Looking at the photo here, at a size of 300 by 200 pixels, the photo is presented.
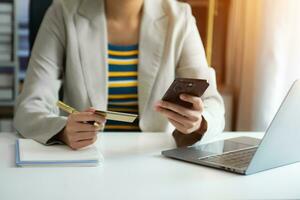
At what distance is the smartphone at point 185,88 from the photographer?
116 cm

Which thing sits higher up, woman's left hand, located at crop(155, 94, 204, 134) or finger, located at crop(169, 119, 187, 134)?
woman's left hand, located at crop(155, 94, 204, 134)

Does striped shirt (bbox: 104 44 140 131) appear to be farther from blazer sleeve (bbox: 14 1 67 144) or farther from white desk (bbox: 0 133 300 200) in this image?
white desk (bbox: 0 133 300 200)

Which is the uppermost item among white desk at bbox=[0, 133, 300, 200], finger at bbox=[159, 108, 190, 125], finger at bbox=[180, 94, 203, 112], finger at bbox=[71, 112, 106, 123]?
finger at bbox=[180, 94, 203, 112]

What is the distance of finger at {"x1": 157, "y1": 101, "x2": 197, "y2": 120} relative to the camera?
123 centimetres

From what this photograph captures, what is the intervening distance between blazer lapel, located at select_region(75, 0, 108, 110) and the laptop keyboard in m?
0.49

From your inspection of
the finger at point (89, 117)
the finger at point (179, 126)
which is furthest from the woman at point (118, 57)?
the finger at point (89, 117)

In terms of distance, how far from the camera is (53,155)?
3.82 feet

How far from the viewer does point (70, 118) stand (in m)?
1.24

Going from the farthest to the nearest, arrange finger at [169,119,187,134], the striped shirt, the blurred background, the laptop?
the blurred background < the striped shirt < finger at [169,119,187,134] < the laptop

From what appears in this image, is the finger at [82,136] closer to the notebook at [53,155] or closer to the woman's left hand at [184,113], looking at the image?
the notebook at [53,155]

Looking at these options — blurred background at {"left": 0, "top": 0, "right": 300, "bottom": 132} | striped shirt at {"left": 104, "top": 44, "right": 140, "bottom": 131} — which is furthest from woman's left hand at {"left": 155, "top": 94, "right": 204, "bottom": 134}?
blurred background at {"left": 0, "top": 0, "right": 300, "bottom": 132}

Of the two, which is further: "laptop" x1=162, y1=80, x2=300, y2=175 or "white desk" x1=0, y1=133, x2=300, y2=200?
"laptop" x1=162, y1=80, x2=300, y2=175

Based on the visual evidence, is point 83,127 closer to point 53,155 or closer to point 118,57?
point 53,155

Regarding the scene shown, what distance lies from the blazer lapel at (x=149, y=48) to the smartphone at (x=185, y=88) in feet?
1.27
